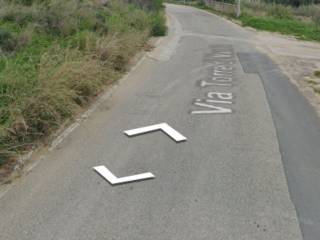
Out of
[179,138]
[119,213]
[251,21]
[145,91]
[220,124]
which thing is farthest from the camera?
[251,21]

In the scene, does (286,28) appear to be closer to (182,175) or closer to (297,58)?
(297,58)

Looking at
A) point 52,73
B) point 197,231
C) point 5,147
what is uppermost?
point 52,73

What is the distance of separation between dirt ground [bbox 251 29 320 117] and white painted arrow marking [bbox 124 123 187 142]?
10.7 feet

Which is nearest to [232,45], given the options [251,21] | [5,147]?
[251,21]

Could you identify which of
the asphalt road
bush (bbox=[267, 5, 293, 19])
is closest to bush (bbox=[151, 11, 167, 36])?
the asphalt road

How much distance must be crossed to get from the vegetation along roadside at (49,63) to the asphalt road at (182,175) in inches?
17.9

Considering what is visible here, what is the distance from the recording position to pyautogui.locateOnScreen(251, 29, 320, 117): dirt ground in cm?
917

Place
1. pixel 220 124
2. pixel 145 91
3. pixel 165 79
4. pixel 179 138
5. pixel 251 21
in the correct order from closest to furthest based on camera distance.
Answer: pixel 179 138 → pixel 220 124 → pixel 145 91 → pixel 165 79 → pixel 251 21

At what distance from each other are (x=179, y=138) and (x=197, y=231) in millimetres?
2350

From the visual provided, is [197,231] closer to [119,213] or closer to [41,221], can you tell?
[119,213]

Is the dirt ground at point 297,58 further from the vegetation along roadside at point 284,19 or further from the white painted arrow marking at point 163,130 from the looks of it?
the white painted arrow marking at point 163,130

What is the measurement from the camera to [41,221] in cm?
360

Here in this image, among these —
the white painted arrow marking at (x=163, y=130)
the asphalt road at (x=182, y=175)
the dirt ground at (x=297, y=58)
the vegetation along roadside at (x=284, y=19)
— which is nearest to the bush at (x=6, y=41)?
the asphalt road at (x=182, y=175)

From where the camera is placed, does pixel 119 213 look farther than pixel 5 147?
No
